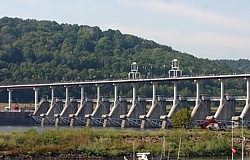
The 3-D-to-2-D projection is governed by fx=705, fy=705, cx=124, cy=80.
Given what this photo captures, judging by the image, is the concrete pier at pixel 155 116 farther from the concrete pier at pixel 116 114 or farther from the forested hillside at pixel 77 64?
the forested hillside at pixel 77 64

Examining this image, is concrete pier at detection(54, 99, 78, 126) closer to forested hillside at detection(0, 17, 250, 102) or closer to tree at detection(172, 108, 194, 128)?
forested hillside at detection(0, 17, 250, 102)

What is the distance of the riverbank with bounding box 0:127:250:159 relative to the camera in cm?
5628

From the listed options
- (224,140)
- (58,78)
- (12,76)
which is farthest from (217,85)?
(224,140)

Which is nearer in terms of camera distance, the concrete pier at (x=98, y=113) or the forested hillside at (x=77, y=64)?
the concrete pier at (x=98, y=113)

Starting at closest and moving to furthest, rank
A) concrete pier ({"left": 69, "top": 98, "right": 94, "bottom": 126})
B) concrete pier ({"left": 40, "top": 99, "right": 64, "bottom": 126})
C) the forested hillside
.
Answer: concrete pier ({"left": 69, "top": 98, "right": 94, "bottom": 126}) → concrete pier ({"left": 40, "top": 99, "right": 64, "bottom": 126}) → the forested hillside

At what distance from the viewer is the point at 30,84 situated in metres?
144

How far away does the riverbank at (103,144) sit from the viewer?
56.3 metres

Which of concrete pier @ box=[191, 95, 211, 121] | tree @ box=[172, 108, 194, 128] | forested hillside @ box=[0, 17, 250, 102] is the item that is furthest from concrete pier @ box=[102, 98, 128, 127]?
forested hillside @ box=[0, 17, 250, 102]

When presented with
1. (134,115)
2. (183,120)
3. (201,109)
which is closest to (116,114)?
(134,115)

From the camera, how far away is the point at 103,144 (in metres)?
58.8

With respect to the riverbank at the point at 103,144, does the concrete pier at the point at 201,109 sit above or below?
above

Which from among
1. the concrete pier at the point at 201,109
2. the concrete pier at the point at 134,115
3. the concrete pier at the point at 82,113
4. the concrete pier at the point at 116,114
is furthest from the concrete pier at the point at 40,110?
the concrete pier at the point at 201,109

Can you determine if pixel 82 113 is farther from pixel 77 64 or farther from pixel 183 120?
pixel 77 64

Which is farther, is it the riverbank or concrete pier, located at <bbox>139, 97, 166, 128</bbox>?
concrete pier, located at <bbox>139, 97, 166, 128</bbox>
